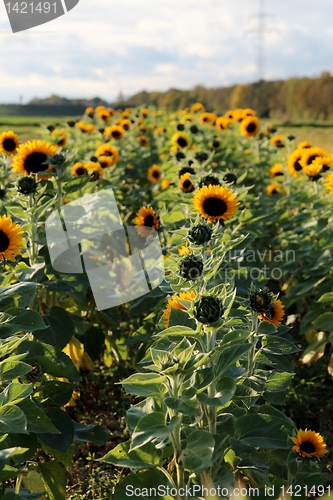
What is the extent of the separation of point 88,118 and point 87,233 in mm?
5139

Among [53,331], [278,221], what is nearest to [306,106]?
[278,221]

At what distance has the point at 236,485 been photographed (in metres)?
1.52

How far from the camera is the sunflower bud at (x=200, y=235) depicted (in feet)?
6.32

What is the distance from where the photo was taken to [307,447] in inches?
64.1

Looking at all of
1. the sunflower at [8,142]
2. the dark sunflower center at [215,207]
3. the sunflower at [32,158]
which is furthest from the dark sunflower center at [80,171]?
the dark sunflower center at [215,207]

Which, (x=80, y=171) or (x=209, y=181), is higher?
(x=209, y=181)

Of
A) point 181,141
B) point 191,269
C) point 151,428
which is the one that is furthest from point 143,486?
point 181,141

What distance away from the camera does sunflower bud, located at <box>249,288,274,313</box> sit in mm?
1766

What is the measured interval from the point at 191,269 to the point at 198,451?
1.67 feet

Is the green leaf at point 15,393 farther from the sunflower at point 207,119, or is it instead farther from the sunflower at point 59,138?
the sunflower at point 207,119

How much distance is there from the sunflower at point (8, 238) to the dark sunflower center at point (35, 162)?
99 cm

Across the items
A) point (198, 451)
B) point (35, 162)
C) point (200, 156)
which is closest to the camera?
point (198, 451)

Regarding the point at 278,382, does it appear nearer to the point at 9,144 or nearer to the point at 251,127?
the point at 9,144

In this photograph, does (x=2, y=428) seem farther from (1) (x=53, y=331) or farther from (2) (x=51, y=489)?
(1) (x=53, y=331)
